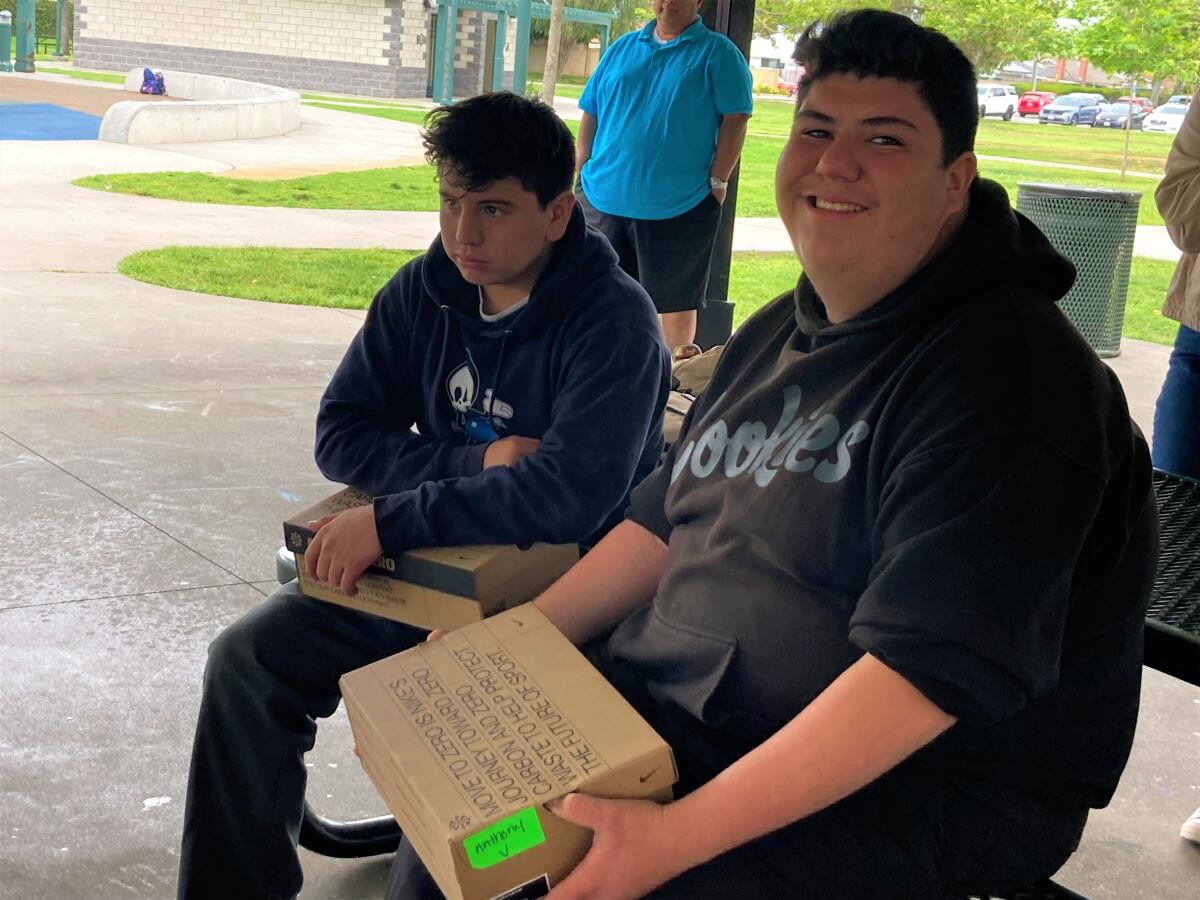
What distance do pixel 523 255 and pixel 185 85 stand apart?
3025cm

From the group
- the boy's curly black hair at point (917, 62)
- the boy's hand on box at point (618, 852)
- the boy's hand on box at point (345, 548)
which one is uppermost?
the boy's curly black hair at point (917, 62)

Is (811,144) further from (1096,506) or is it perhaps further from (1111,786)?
(1111,786)

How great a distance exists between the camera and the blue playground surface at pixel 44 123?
18.0 metres

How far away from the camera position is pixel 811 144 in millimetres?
1601

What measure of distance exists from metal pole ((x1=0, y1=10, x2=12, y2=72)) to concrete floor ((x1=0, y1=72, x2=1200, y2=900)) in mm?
25769

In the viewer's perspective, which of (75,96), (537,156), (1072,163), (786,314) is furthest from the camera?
(75,96)

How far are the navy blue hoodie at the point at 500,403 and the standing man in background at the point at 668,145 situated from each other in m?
3.40

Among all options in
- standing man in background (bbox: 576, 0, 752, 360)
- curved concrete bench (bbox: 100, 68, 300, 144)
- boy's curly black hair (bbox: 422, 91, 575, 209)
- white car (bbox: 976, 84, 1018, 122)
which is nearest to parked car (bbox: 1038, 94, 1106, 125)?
white car (bbox: 976, 84, 1018, 122)

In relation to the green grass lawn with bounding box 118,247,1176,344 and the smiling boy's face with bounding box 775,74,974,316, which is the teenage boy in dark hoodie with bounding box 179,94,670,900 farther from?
the green grass lawn with bounding box 118,247,1176,344

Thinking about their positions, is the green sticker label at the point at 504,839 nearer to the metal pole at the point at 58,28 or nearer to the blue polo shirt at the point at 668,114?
the blue polo shirt at the point at 668,114

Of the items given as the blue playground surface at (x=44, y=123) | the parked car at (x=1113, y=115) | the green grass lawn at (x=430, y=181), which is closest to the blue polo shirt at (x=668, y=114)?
the green grass lawn at (x=430, y=181)

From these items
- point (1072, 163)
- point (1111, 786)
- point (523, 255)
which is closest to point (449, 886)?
point (1111, 786)

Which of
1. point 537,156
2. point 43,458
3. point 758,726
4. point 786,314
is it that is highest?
point 537,156

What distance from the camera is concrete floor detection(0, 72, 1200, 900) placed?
265 cm
